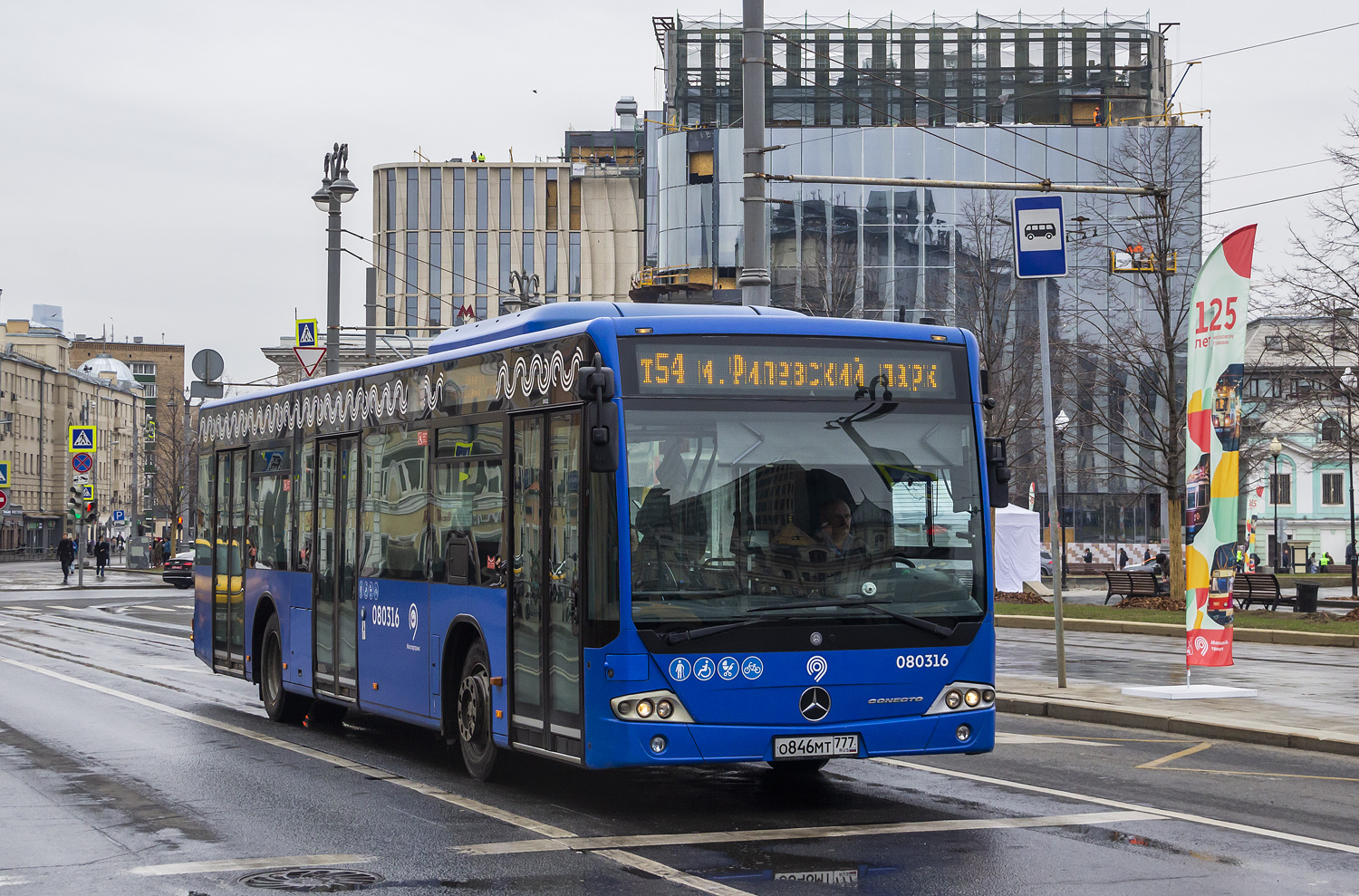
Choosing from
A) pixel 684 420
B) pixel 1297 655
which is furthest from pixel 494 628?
pixel 1297 655

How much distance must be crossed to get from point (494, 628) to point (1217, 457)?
8.61 meters

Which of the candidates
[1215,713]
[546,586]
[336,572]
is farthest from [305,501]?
[1215,713]

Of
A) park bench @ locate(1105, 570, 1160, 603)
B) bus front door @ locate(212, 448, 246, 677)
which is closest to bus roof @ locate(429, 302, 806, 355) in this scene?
bus front door @ locate(212, 448, 246, 677)

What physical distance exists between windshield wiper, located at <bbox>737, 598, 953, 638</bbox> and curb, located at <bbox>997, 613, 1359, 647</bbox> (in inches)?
644

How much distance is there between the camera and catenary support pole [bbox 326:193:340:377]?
1106 inches

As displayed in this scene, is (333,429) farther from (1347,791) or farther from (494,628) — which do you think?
(1347,791)

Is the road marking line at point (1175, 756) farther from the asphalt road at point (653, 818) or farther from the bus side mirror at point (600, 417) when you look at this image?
the bus side mirror at point (600, 417)

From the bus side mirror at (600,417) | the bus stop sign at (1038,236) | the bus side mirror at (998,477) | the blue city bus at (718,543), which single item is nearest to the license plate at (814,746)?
the blue city bus at (718,543)

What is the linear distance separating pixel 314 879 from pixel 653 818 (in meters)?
2.51

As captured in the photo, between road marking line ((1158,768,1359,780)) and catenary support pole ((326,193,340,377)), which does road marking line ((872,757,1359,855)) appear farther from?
catenary support pole ((326,193,340,377))

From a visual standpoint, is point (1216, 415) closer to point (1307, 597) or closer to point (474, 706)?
point (474, 706)

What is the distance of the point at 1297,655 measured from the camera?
77.4ft

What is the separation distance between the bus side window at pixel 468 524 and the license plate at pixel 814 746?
2242mm

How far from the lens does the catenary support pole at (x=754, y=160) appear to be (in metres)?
17.4
